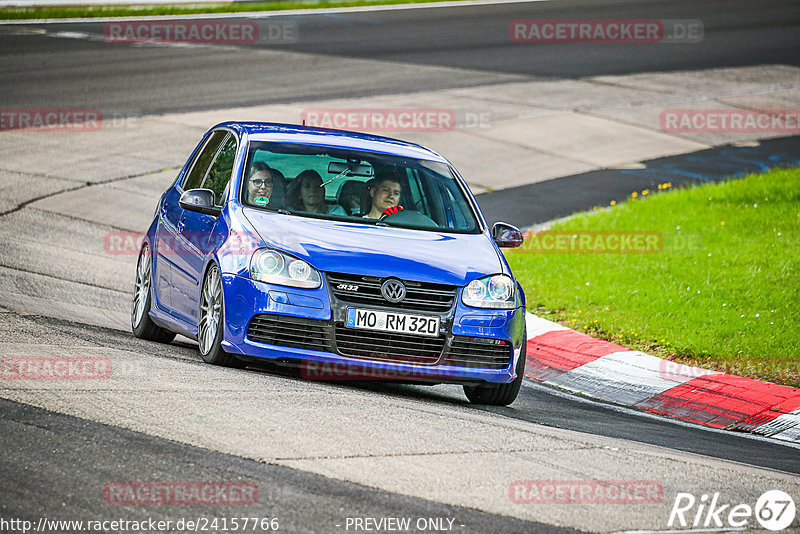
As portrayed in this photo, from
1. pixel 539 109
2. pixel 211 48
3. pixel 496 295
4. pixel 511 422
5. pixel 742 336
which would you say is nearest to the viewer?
pixel 511 422

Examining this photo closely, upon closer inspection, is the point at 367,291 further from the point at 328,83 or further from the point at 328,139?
the point at 328,83

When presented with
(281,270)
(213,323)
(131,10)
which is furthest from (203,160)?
(131,10)

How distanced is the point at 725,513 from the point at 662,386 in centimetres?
370

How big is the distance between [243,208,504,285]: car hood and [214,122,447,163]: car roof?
938mm

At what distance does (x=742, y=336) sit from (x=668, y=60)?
1923 centimetres

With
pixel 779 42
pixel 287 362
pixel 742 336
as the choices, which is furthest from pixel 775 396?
pixel 779 42

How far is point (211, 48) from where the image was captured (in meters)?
26.7

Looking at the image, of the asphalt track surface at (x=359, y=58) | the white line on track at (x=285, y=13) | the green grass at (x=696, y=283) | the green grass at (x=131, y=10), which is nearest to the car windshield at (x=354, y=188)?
the green grass at (x=696, y=283)

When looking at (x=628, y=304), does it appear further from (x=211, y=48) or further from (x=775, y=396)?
(x=211, y=48)

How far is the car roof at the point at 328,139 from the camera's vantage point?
8.85m

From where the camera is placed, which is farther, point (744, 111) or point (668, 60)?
point (668, 60)

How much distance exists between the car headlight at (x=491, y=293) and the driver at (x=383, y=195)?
42.2 inches

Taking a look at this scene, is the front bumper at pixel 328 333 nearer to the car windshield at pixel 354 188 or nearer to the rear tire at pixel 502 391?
the rear tire at pixel 502 391

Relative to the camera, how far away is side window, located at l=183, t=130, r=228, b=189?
919 cm
